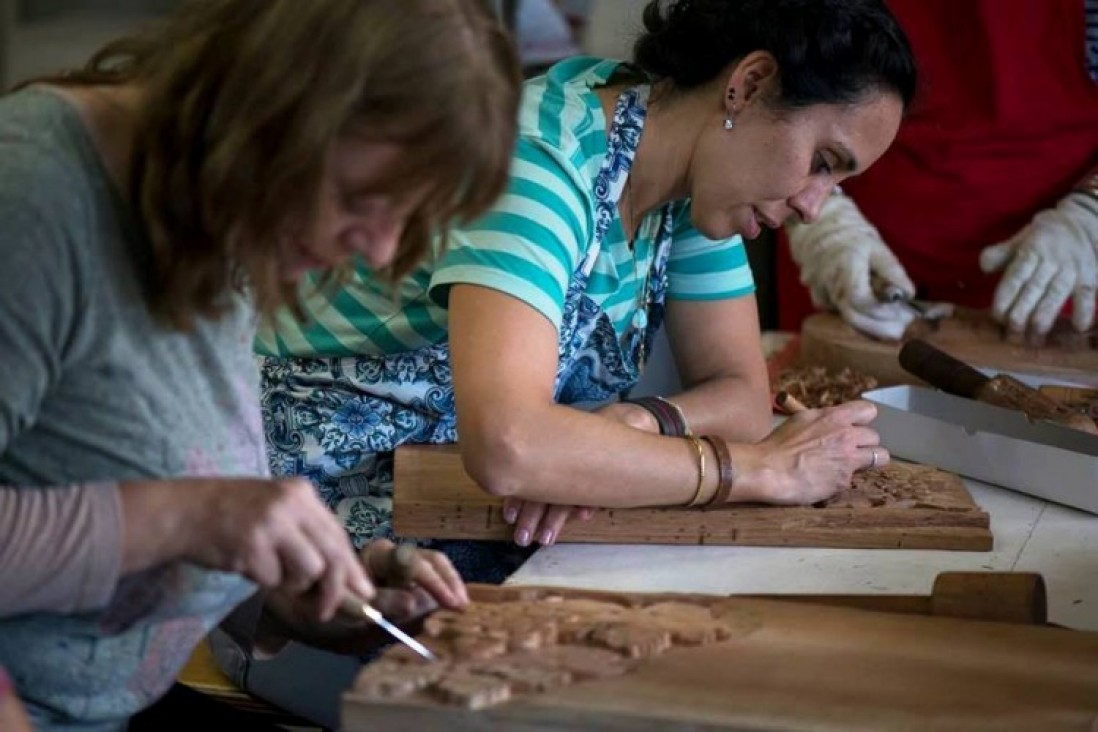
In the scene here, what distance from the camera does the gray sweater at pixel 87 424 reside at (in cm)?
115

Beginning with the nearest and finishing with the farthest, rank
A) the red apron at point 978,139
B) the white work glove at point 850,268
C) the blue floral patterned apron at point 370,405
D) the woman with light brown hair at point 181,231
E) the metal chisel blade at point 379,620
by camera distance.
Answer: the woman with light brown hair at point 181,231
the metal chisel blade at point 379,620
the blue floral patterned apron at point 370,405
the white work glove at point 850,268
the red apron at point 978,139

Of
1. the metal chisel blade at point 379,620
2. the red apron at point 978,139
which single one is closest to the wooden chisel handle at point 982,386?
the red apron at point 978,139

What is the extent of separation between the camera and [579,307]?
6.68 feet

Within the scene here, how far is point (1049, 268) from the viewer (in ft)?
8.77

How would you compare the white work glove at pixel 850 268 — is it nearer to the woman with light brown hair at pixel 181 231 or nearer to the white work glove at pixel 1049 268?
the white work glove at pixel 1049 268

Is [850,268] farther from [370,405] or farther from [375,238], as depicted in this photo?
[375,238]

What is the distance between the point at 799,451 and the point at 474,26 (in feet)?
2.88

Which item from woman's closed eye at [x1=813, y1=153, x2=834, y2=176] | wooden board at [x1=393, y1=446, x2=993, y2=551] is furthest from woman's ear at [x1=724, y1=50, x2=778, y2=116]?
wooden board at [x1=393, y1=446, x2=993, y2=551]

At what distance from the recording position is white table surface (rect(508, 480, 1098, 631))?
170 cm

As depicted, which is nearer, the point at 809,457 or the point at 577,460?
the point at 577,460

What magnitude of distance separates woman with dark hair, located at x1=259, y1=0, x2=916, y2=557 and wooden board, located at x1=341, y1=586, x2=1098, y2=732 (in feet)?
1.08

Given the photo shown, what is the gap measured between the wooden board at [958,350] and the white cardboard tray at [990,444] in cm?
32

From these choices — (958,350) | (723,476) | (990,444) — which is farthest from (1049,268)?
(723,476)

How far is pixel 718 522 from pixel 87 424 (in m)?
0.82
